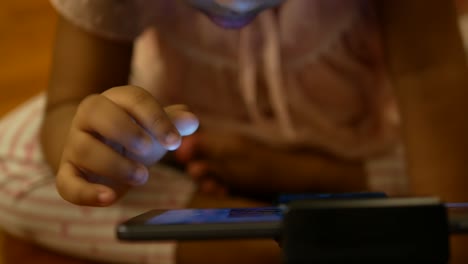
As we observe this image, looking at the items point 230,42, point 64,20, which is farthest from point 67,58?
point 230,42

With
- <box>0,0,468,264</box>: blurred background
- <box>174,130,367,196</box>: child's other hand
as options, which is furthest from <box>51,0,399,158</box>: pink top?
<box>0,0,468,264</box>: blurred background

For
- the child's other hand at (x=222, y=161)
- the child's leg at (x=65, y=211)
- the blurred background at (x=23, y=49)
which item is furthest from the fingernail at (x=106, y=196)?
the blurred background at (x=23, y=49)

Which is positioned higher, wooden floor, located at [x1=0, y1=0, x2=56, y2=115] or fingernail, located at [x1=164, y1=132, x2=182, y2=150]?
wooden floor, located at [x1=0, y1=0, x2=56, y2=115]

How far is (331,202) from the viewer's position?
0.54 feet

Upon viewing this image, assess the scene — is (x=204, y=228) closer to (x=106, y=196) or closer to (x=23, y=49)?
(x=106, y=196)

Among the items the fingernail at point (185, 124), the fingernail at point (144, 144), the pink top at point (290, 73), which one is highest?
the pink top at point (290, 73)

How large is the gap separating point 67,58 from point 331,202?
305 mm

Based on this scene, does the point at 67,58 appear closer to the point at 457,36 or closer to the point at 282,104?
the point at 282,104

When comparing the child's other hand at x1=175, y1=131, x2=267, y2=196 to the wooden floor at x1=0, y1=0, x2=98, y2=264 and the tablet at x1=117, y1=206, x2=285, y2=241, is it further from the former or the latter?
the tablet at x1=117, y1=206, x2=285, y2=241

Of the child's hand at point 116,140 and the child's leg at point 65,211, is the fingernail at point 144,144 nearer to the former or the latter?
the child's hand at point 116,140

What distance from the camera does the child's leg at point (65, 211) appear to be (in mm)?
501

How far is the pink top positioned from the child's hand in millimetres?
218

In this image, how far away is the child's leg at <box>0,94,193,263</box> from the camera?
1.64 feet

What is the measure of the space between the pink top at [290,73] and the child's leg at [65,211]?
0.30 feet
